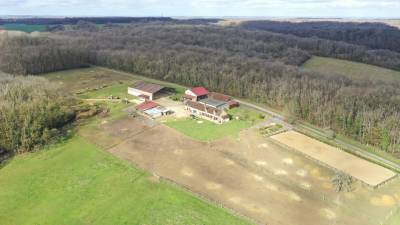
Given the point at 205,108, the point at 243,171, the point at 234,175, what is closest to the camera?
the point at 234,175

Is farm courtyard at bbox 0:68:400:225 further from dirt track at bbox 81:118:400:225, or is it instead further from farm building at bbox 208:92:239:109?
farm building at bbox 208:92:239:109

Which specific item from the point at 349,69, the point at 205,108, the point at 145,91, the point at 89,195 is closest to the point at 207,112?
the point at 205,108

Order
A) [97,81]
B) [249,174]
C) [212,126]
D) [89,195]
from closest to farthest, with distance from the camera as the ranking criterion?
[89,195] → [249,174] → [212,126] → [97,81]

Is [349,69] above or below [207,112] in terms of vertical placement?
above

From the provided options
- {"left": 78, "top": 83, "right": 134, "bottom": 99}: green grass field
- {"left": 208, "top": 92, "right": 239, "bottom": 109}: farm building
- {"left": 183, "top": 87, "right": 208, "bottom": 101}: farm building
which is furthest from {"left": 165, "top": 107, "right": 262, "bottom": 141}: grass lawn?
{"left": 78, "top": 83, "right": 134, "bottom": 99}: green grass field

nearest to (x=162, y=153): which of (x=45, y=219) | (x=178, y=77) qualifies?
(x=45, y=219)

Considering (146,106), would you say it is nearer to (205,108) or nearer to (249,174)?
(205,108)

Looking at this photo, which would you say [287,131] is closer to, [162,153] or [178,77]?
[162,153]
